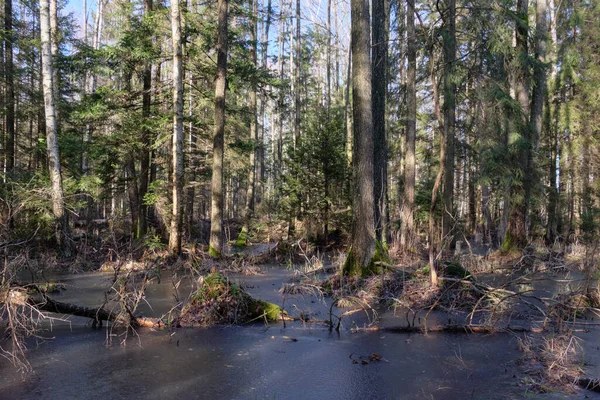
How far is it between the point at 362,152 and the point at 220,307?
15.7 ft

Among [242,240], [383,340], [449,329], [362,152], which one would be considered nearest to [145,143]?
[242,240]

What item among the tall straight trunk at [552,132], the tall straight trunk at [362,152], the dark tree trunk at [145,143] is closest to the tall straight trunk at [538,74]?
the tall straight trunk at [552,132]

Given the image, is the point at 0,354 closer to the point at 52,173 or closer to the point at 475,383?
the point at 475,383

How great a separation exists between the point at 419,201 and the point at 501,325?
15702mm

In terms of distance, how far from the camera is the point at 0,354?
5.16 m

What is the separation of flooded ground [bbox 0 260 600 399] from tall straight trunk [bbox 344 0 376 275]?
2559mm

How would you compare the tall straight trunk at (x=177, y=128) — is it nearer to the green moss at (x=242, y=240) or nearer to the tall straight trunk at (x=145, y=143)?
the tall straight trunk at (x=145, y=143)

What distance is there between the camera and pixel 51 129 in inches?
553

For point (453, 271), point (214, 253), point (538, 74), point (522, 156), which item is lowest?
point (214, 253)

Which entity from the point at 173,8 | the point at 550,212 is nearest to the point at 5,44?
the point at 173,8

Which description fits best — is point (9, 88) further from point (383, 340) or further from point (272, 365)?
Answer: point (383, 340)

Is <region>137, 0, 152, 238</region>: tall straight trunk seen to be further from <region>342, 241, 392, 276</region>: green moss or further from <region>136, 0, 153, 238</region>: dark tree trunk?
<region>342, 241, 392, 276</region>: green moss

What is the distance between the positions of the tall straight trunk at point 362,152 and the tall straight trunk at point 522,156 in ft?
26.1

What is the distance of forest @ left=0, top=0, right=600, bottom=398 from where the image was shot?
6285 millimetres
